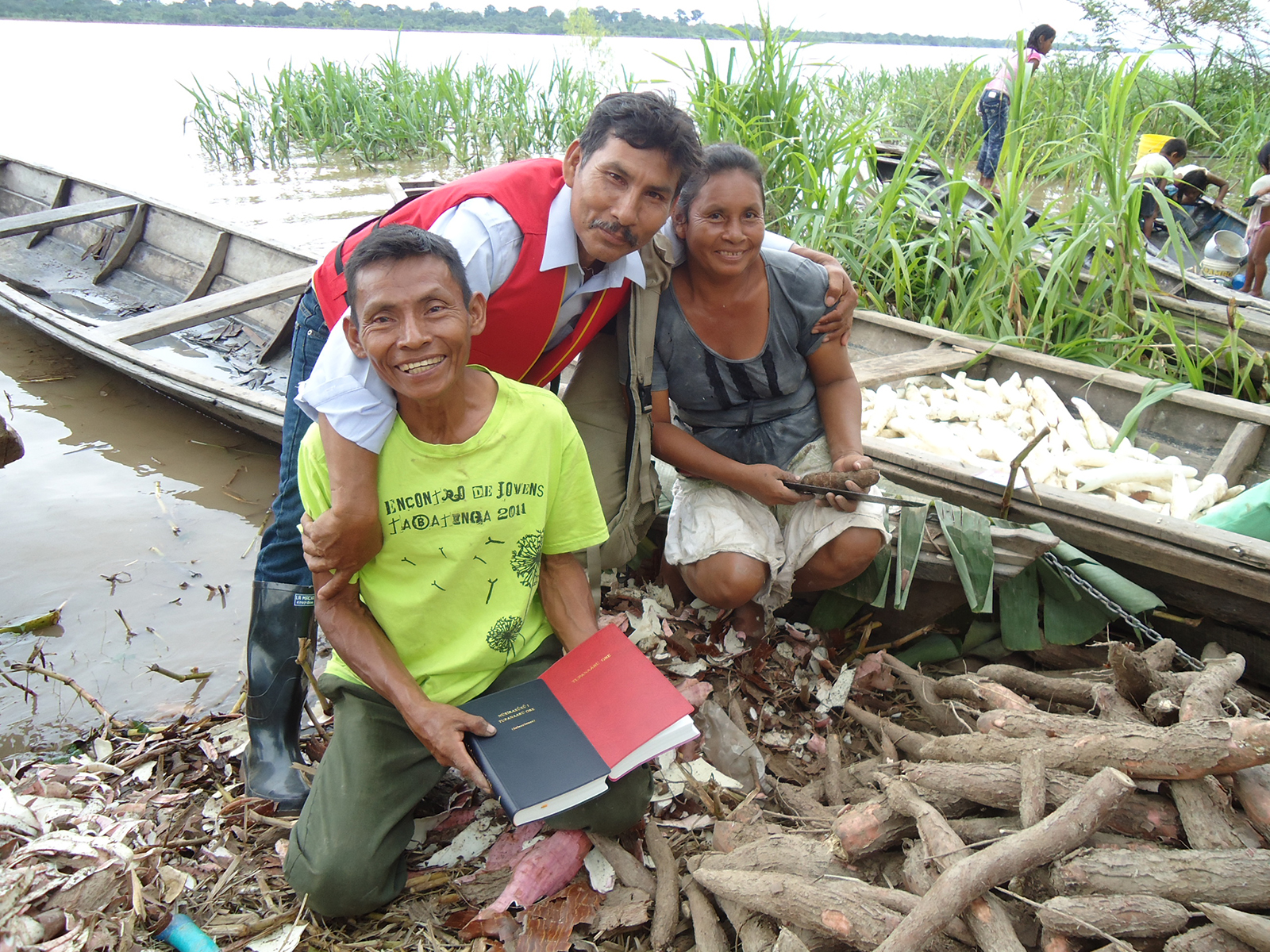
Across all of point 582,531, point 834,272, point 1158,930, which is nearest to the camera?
point 1158,930

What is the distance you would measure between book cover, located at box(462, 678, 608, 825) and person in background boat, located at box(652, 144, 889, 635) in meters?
0.73

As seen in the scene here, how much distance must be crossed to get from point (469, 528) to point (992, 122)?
8.02 meters

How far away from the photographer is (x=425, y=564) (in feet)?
5.58

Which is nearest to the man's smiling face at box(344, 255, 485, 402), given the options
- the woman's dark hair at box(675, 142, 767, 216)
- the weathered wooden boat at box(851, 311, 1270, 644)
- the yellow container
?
the woman's dark hair at box(675, 142, 767, 216)

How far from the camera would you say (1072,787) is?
1385mm

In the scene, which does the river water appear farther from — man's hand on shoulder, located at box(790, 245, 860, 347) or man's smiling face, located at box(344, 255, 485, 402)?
man's hand on shoulder, located at box(790, 245, 860, 347)

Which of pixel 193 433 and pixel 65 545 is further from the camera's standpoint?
pixel 193 433

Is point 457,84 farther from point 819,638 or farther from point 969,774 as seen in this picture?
point 969,774

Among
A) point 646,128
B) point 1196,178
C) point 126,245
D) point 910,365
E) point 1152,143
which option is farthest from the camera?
point 1152,143

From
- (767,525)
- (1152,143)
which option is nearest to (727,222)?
(767,525)

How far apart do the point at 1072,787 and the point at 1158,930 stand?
236 mm

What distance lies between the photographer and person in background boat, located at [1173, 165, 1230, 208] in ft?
18.6

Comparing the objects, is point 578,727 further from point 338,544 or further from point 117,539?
point 117,539

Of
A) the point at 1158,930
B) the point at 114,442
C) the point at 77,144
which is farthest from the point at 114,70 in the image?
the point at 1158,930
